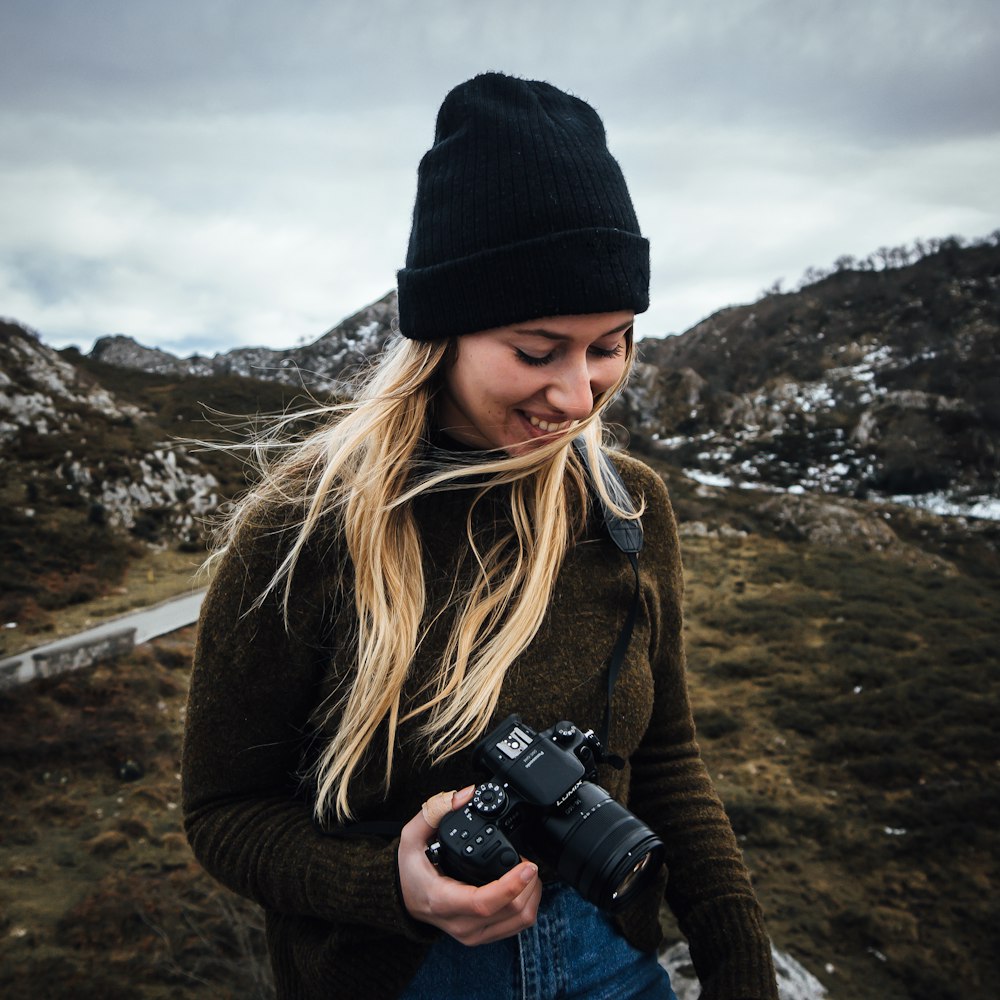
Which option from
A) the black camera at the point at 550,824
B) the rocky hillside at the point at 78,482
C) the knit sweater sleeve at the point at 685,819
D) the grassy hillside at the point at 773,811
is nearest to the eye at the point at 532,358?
the knit sweater sleeve at the point at 685,819

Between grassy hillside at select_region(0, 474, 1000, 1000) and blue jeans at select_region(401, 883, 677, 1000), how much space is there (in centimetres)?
325

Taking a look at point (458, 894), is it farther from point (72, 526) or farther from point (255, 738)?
point (72, 526)

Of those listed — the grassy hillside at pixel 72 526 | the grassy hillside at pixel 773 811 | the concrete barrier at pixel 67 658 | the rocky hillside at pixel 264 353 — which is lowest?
the grassy hillside at pixel 773 811

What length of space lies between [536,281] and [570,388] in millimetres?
228

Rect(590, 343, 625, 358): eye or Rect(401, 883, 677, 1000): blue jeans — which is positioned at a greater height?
Rect(590, 343, 625, 358): eye

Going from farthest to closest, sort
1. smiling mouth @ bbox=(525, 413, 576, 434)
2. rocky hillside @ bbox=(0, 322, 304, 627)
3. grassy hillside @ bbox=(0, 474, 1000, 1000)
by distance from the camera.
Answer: rocky hillside @ bbox=(0, 322, 304, 627) → grassy hillside @ bbox=(0, 474, 1000, 1000) → smiling mouth @ bbox=(525, 413, 576, 434)

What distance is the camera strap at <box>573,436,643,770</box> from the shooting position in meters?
1.52

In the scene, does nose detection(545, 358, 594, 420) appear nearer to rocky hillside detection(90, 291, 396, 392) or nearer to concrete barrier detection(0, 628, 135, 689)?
concrete barrier detection(0, 628, 135, 689)

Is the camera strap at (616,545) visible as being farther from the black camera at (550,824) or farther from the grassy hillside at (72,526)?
the grassy hillside at (72,526)

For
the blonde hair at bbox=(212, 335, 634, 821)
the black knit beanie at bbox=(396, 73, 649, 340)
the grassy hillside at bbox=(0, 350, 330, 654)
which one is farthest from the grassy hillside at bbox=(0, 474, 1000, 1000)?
the black knit beanie at bbox=(396, 73, 649, 340)

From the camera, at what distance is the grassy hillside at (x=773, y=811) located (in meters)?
4.40

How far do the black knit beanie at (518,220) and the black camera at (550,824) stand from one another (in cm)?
85

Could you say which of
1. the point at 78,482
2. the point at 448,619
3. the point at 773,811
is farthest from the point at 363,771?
the point at 78,482

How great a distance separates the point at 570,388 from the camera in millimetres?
1382
